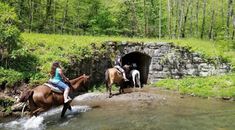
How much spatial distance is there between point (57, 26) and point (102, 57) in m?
17.2

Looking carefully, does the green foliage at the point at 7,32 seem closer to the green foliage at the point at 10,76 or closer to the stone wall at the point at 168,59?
the green foliage at the point at 10,76

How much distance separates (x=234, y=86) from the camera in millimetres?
22438

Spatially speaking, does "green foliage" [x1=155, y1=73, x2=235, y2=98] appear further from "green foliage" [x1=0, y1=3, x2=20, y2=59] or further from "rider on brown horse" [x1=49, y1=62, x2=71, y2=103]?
"green foliage" [x1=0, y1=3, x2=20, y2=59]

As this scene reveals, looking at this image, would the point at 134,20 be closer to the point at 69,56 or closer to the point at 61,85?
the point at 69,56

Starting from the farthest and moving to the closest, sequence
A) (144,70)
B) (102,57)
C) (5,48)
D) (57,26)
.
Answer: (57,26), (144,70), (102,57), (5,48)

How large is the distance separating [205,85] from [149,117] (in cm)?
912

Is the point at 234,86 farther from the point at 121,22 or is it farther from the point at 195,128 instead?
the point at 121,22

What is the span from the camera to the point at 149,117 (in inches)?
602

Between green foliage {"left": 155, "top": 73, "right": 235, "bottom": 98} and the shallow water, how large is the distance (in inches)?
71.5

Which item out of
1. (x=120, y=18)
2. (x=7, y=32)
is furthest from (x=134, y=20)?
(x=7, y=32)

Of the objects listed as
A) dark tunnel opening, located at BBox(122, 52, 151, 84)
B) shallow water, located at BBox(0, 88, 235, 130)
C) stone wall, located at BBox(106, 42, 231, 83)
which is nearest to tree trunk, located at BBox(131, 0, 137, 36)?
dark tunnel opening, located at BBox(122, 52, 151, 84)

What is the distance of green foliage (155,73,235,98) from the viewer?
71.7 ft

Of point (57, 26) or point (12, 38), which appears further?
point (57, 26)

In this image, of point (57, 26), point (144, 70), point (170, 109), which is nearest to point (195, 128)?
point (170, 109)
